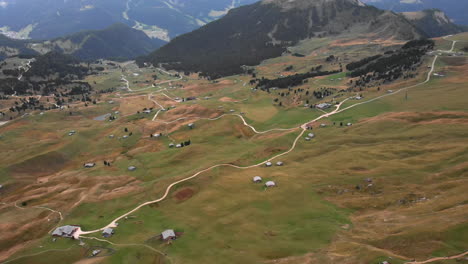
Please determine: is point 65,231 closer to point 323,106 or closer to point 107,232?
point 107,232

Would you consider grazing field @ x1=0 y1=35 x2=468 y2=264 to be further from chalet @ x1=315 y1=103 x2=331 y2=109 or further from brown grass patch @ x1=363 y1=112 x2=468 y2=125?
chalet @ x1=315 y1=103 x2=331 y2=109

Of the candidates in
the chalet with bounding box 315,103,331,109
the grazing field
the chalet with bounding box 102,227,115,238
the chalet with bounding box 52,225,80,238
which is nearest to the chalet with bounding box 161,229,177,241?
the grazing field

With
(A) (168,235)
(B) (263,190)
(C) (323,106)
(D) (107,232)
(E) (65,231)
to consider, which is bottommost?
(E) (65,231)

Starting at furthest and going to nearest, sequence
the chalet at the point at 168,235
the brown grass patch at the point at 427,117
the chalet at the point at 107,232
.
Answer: the brown grass patch at the point at 427,117 → the chalet at the point at 107,232 → the chalet at the point at 168,235

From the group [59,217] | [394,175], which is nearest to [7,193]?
[59,217]

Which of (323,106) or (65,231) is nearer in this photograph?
(65,231)

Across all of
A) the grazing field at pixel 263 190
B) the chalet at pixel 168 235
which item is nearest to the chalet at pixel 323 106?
the grazing field at pixel 263 190

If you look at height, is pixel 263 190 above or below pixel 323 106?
below

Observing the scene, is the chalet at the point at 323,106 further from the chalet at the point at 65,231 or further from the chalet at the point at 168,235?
the chalet at the point at 65,231

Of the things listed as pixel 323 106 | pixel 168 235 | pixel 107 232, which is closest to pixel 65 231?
pixel 107 232
